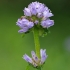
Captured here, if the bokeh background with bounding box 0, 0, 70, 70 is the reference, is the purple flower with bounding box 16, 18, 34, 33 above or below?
below

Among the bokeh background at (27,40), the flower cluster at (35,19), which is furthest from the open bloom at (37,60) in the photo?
the bokeh background at (27,40)

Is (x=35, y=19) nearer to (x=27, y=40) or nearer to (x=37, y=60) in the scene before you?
(x=37, y=60)

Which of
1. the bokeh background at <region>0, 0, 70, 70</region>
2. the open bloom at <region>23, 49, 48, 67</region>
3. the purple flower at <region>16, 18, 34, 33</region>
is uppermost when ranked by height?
the bokeh background at <region>0, 0, 70, 70</region>

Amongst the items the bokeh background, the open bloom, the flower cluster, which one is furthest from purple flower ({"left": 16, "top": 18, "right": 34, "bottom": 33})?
the bokeh background

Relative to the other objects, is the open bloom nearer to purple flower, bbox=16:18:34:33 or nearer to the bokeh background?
purple flower, bbox=16:18:34:33

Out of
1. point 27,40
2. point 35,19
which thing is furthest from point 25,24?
point 27,40

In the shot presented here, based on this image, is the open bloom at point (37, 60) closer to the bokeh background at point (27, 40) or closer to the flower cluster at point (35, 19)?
the flower cluster at point (35, 19)
